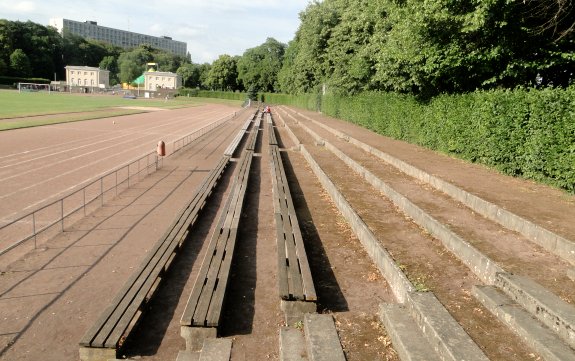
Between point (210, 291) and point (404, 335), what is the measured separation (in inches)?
111

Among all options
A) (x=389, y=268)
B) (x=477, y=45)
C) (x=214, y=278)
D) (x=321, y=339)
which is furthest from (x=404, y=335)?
(x=477, y=45)

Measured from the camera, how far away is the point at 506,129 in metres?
13.6

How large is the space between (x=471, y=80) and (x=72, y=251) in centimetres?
1726

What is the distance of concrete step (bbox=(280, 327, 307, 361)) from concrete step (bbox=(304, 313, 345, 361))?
0.30ft

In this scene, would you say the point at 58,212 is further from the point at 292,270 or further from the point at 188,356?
the point at 188,356

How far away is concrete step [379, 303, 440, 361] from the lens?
14.8 feet

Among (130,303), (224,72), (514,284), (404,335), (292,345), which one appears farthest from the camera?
(224,72)

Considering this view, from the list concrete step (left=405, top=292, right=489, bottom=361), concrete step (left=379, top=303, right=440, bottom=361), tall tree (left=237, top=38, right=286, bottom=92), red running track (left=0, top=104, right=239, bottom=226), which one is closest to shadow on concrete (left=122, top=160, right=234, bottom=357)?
concrete step (left=379, top=303, right=440, bottom=361)

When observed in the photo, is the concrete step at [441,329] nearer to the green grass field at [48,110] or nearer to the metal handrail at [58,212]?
the metal handrail at [58,212]

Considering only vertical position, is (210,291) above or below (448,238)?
below

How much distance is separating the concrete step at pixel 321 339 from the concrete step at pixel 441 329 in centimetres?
101

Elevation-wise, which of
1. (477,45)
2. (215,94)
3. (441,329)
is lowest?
(441,329)

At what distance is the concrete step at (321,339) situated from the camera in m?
4.66

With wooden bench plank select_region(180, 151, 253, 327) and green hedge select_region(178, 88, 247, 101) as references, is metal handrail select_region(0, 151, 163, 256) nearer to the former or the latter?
wooden bench plank select_region(180, 151, 253, 327)
